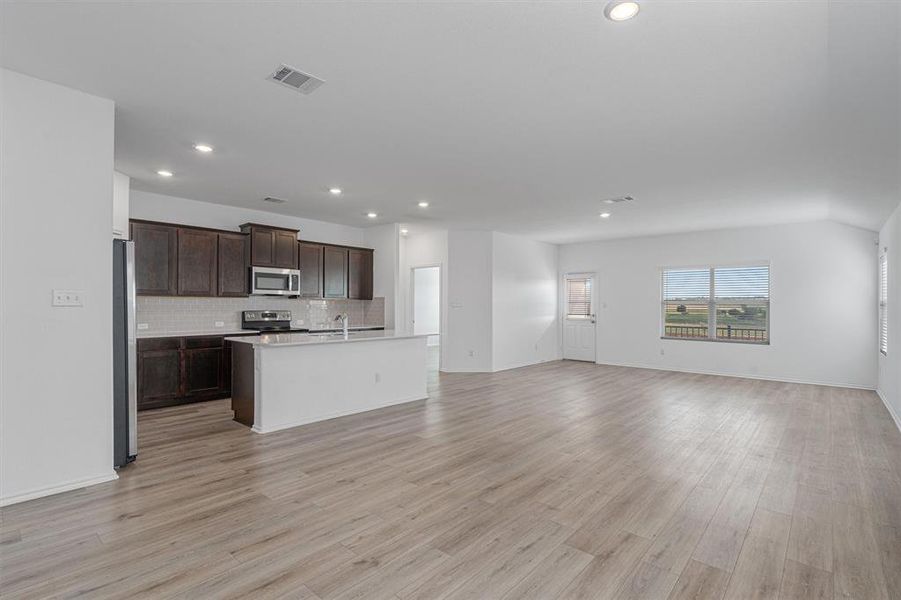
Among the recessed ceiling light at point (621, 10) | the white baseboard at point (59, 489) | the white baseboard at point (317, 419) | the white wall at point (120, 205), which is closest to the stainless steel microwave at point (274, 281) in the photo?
the white wall at point (120, 205)

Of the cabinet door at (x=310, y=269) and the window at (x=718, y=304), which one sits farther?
the window at (x=718, y=304)

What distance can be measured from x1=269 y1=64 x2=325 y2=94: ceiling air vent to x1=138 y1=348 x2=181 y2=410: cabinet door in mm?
4199

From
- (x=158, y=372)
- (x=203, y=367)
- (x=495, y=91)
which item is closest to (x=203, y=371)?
(x=203, y=367)

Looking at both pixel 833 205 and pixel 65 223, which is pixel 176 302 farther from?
pixel 833 205

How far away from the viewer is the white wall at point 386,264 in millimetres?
7992

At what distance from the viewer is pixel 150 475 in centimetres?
338

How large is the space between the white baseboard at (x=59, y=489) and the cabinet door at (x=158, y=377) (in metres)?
2.45

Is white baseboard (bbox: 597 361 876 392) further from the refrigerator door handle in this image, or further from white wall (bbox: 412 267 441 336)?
the refrigerator door handle

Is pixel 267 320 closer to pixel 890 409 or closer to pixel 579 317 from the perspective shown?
pixel 579 317

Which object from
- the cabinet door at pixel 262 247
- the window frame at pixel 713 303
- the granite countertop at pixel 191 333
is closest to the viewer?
the granite countertop at pixel 191 333

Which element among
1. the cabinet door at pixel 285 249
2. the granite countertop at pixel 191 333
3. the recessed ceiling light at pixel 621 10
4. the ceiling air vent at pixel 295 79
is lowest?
the granite countertop at pixel 191 333

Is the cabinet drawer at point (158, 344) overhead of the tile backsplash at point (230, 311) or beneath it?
beneath

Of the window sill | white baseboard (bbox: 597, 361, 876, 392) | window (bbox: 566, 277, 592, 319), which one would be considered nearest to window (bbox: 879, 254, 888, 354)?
white baseboard (bbox: 597, 361, 876, 392)

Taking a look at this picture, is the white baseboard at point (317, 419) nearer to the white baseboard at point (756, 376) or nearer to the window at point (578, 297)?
the white baseboard at point (756, 376)
